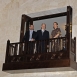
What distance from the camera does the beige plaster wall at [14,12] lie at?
6319 millimetres

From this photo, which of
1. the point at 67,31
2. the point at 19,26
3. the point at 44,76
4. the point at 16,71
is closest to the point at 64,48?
the point at 67,31

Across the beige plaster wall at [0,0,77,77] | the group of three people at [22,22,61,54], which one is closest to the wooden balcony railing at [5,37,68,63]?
the group of three people at [22,22,61,54]

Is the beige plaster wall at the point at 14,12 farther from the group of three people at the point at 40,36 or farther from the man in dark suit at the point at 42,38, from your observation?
the man in dark suit at the point at 42,38

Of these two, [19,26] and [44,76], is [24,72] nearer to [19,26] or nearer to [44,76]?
[44,76]

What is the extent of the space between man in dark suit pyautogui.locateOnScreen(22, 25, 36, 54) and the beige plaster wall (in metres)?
0.48

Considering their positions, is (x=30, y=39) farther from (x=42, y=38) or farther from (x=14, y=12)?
(x=14, y=12)

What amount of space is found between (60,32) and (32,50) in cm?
73

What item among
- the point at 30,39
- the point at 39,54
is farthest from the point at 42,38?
the point at 39,54

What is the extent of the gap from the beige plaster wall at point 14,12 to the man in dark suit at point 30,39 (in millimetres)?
483

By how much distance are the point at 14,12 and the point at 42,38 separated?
1.34 metres

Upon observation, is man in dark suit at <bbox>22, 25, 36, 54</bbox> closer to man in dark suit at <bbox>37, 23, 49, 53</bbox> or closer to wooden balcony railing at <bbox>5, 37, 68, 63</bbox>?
wooden balcony railing at <bbox>5, 37, 68, 63</bbox>

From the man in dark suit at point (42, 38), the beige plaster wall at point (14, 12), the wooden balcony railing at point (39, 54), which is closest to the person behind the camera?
the wooden balcony railing at point (39, 54)

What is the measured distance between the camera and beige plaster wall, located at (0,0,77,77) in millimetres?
6319

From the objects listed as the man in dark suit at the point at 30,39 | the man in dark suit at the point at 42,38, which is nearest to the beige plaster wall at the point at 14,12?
the man in dark suit at the point at 30,39
